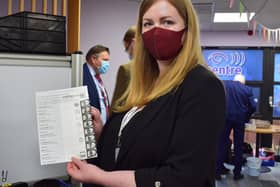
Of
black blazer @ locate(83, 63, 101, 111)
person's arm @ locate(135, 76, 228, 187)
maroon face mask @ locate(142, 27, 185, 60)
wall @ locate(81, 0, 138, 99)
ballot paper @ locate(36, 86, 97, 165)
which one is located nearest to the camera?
person's arm @ locate(135, 76, 228, 187)

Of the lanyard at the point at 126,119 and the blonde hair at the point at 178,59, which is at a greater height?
the blonde hair at the point at 178,59

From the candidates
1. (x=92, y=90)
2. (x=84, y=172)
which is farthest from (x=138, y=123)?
(x=92, y=90)

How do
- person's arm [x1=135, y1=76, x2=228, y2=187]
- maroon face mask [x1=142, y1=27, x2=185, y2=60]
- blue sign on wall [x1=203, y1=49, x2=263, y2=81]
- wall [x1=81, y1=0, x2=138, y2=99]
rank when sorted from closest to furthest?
person's arm [x1=135, y1=76, x2=228, y2=187] < maroon face mask [x1=142, y1=27, x2=185, y2=60] < wall [x1=81, y1=0, x2=138, y2=99] < blue sign on wall [x1=203, y1=49, x2=263, y2=81]

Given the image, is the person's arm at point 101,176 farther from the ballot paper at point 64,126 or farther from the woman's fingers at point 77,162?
the ballot paper at point 64,126

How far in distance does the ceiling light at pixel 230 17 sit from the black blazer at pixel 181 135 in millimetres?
4775

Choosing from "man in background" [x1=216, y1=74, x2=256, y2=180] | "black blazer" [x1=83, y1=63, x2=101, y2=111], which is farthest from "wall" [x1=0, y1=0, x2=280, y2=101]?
"man in background" [x1=216, y1=74, x2=256, y2=180]

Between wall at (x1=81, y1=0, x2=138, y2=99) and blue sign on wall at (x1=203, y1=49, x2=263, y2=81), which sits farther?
blue sign on wall at (x1=203, y1=49, x2=263, y2=81)

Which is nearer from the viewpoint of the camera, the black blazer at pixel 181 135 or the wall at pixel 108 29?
the black blazer at pixel 181 135

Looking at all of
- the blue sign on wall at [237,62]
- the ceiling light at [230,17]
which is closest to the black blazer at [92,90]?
the ceiling light at [230,17]

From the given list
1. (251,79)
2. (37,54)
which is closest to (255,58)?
(251,79)

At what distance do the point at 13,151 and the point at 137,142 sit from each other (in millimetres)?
686

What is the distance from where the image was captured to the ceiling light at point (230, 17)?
18.1ft

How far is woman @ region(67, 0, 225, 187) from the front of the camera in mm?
904

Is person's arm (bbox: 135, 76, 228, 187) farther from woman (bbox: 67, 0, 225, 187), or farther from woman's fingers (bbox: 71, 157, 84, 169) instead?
woman's fingers (bbox: 71, 157, 84, 169)
